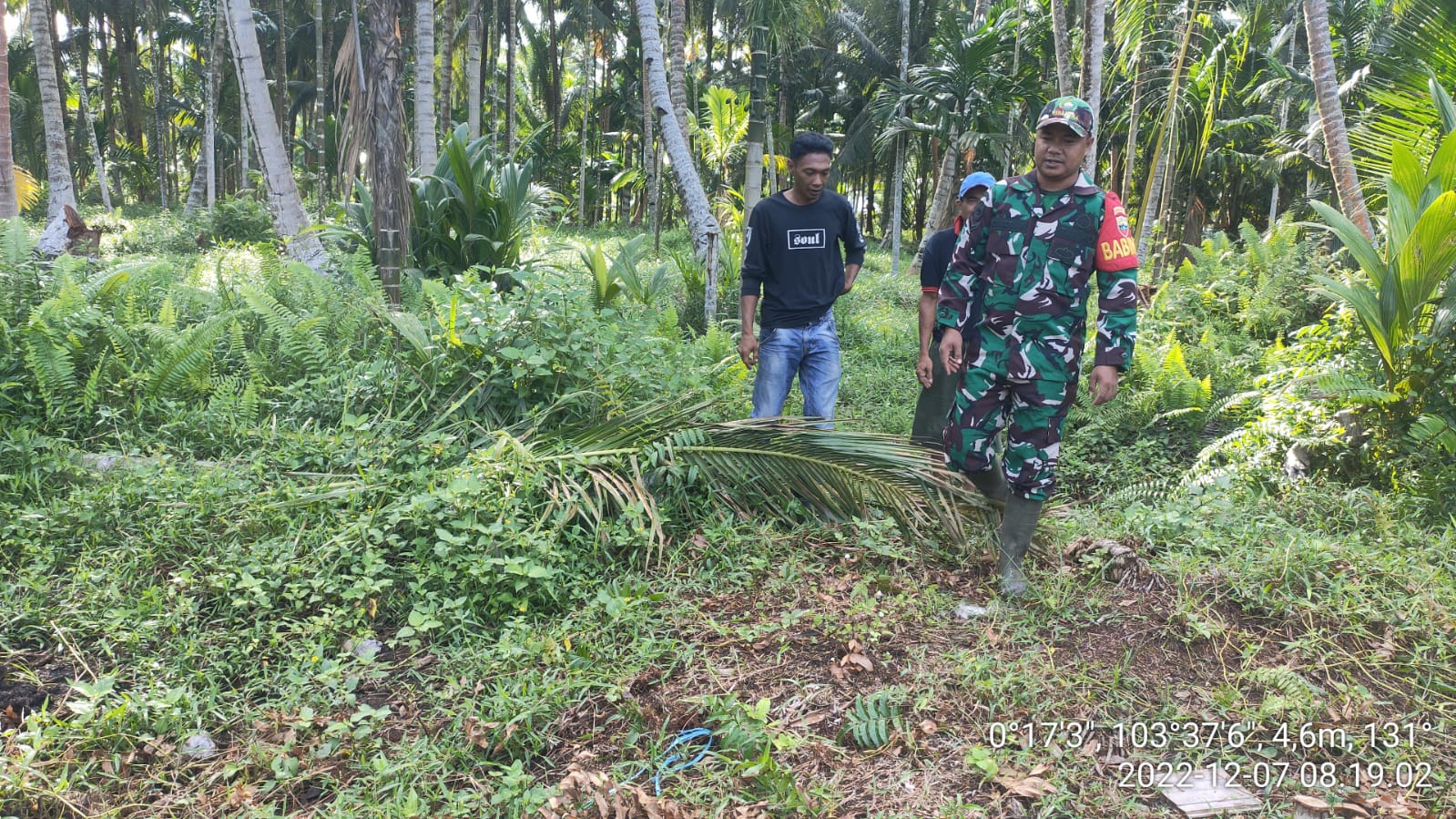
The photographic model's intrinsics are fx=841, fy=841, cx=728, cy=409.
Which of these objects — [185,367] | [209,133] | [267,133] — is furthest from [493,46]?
[185,367]

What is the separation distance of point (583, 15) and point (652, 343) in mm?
20785

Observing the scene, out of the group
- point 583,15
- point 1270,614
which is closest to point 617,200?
point 583,15

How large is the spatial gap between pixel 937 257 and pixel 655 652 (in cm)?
273

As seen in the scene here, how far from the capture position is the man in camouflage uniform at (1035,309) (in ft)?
10.3

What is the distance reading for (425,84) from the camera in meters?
8.43

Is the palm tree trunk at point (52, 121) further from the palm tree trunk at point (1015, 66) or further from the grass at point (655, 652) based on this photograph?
the palm tree trunk at point (1015, 66)

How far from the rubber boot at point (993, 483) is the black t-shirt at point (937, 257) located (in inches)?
47.4

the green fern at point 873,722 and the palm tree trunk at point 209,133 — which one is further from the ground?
the palm tree trunk at point 209,133

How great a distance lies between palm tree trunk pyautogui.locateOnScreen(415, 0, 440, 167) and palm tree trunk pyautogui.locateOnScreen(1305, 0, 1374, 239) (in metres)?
7.50

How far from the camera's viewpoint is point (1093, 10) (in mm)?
8477

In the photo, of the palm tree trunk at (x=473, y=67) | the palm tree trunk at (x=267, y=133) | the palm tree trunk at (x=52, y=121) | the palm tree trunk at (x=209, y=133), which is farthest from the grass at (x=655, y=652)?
the palm tree trunk at (x=209, y=133)

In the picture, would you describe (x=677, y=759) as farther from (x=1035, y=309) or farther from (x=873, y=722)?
(x=1035, y=309)

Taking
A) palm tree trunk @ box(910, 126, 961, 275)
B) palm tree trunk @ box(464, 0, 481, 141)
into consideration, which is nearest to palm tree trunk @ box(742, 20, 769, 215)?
palm tree trunk @ box(910, 126, 961, 275)

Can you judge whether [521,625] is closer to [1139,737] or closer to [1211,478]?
[1139,737]
